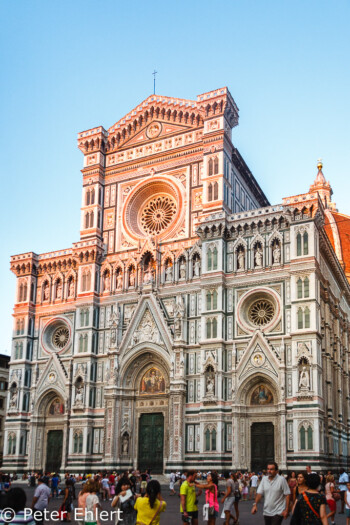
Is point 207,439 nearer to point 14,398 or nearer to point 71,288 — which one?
point 71,288

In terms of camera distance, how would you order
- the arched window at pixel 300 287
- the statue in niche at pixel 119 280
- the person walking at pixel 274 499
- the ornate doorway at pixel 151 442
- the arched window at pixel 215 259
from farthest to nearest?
the statue in niche at pixel 119 280
the arched window at pixel 215 259
the ornate doorway at pixel 151 442
the arched window at pixel 300 287
the person walking at pixel 274 499

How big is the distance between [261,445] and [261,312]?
756 centimetres

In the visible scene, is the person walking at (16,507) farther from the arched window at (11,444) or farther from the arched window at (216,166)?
the arched window at (11,444)

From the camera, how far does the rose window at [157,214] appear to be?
4353 cm

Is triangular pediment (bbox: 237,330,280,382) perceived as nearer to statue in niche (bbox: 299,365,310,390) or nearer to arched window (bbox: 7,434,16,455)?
statue in niche (bbox: 299,365,310,390)

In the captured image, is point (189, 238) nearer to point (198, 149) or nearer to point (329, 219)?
point (198, 149)

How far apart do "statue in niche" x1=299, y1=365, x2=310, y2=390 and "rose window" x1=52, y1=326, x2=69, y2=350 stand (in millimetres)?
17530

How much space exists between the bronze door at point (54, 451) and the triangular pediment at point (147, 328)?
25.1 ft

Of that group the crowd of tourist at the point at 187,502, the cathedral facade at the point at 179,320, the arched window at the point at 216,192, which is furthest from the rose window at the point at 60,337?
the crowd of tourist at the point at 187,502

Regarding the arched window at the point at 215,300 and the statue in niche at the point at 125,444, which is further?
the statue in niche at the point at 125,444

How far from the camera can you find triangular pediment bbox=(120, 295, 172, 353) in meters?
39.8

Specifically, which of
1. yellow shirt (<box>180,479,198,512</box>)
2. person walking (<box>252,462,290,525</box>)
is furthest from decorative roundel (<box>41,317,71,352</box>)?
person walking (<box>252,462,290,525</box>)

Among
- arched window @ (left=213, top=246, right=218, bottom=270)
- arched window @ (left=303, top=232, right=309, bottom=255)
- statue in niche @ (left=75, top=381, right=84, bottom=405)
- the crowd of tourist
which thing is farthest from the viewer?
statue in niche @ (left=75, top=381, right=84, bottom=405)

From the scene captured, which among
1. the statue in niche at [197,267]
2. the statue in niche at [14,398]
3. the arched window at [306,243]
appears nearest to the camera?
the arched window at [306,243]
